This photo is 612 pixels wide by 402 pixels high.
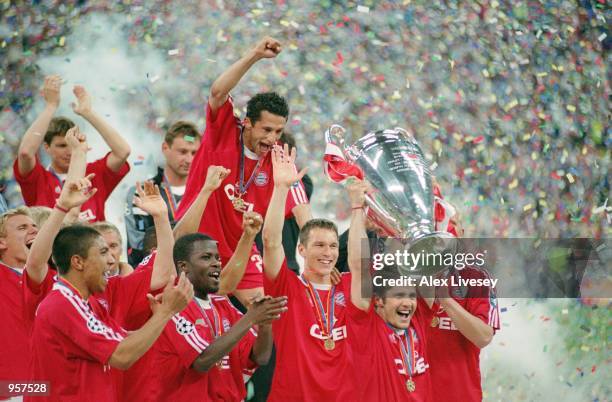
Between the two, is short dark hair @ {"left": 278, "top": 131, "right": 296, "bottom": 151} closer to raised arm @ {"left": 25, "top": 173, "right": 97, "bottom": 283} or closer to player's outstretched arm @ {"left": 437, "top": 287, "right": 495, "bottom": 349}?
player's outstretched arm @ {"left": 437, "top": 287, "right": 495, "bottom": 349}

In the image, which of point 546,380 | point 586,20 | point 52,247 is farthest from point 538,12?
point 52,247

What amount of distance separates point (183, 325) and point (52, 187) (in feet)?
5.25

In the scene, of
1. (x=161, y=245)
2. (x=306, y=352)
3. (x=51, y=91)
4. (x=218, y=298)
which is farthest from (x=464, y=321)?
(x=51, y=91)

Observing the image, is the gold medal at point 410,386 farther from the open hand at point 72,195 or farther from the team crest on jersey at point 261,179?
the open hand at point 72,195

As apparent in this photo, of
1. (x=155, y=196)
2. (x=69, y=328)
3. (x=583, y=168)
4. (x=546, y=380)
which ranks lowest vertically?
(x=546, y=380)

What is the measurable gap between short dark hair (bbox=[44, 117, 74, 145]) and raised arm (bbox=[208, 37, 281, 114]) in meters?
0.99

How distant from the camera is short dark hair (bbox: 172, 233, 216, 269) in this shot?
4129mm

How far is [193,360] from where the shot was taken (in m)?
3.99

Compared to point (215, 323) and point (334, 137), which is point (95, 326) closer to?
point (215, 323)

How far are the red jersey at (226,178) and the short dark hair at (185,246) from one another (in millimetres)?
605

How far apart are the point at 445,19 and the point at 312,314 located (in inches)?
140

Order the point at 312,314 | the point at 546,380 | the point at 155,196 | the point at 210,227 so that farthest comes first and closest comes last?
the point at 546,380, the point at 210,227, the point at 312,314, the point at 155,196

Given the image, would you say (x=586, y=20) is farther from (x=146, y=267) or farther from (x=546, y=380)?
(x=146, y=267)

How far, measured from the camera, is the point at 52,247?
3850 millimetres
